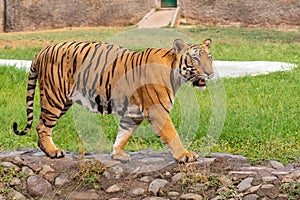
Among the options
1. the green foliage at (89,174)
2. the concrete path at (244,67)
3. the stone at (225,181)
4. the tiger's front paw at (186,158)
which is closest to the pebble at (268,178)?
the stone at (225,181)

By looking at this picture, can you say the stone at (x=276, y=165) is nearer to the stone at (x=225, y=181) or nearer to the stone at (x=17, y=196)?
the stone at (x=225, y=181)

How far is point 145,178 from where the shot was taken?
228 inches

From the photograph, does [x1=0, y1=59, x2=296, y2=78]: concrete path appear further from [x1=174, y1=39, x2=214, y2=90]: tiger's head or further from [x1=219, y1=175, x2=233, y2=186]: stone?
[x1=219, y1=175, x2=233, y2=186]: stone

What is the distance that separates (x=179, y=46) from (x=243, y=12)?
17404 mm

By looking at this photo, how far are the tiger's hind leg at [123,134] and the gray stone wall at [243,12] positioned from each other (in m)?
17.3

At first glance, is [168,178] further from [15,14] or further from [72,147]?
[15,14]

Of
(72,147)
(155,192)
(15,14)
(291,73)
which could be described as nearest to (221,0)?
(15,14)

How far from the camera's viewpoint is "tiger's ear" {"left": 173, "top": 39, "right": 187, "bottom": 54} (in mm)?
5797

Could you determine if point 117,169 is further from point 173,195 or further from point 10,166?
point 10,166

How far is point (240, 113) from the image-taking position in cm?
852

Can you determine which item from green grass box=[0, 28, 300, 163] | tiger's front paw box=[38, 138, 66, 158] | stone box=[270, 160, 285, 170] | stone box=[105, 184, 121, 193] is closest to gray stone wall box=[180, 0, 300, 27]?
green grass box=[0, 28, 300, 163]

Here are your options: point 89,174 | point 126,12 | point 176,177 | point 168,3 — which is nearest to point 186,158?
point 176,177

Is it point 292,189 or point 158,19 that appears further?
point 158,19

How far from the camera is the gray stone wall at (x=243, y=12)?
74.6 ft
